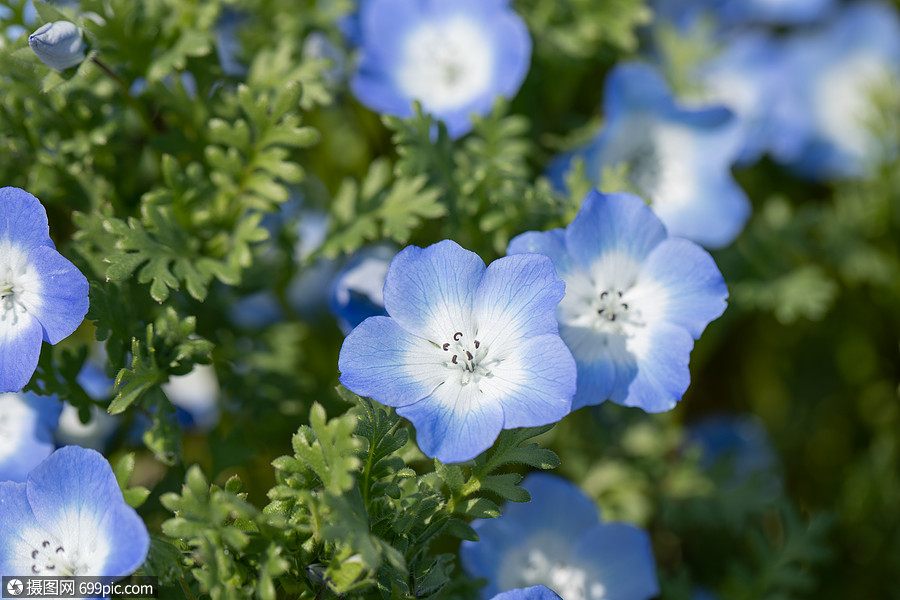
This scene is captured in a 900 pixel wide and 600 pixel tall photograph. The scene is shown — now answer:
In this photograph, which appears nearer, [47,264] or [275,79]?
[47,264]

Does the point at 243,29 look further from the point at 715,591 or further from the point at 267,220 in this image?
the point at 715,591

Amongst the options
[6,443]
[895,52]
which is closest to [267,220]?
[6,443]

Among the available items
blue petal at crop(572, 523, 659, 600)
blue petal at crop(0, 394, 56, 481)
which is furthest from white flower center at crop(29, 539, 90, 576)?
blue petal at crop(572, 523, 659, 600)

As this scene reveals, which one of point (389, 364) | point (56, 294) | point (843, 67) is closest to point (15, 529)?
point (56, 294)

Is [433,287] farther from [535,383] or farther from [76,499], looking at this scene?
[76,499]

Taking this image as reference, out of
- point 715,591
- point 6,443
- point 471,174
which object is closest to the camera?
point 6,443

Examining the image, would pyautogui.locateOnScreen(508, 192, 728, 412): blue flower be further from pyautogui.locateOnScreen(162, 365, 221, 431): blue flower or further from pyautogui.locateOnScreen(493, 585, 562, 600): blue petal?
pyautogui.locateOnScreen(162, 365, 221, 431): blue flower
